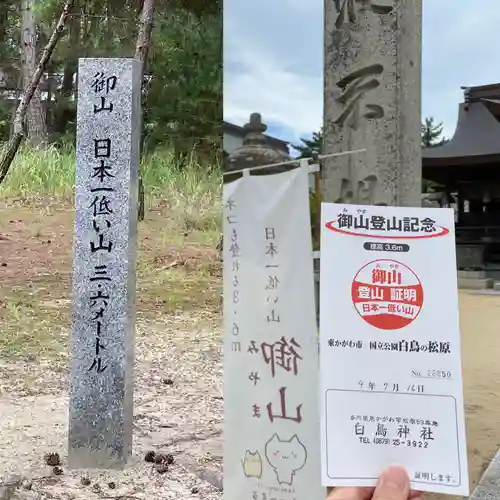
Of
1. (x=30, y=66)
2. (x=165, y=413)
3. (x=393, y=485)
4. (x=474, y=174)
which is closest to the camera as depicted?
(x=393, y=485)

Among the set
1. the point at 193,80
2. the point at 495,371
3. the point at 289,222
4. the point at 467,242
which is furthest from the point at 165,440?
the point at 467,242

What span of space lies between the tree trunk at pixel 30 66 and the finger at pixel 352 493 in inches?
269

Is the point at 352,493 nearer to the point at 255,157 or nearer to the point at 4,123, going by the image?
the point at 255,157

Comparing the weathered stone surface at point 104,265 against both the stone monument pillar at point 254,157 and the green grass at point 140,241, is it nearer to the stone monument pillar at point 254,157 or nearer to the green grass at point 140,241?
the stone monument pillar at point 254,157

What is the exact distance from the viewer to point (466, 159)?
6129mm

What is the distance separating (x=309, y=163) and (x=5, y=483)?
5.22 feet

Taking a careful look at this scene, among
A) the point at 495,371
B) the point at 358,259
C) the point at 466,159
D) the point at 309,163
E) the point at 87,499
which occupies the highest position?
the point at 466,159

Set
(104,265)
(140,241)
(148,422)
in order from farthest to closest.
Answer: (140,241)
(148,422)
(104,265)

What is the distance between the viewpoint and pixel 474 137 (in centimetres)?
627

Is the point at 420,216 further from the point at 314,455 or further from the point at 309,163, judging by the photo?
the point at 314,455

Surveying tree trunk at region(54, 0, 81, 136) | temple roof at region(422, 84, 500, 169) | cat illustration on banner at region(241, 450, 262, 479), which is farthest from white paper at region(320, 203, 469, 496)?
tree trunk at region(54, 0, 81, 136)

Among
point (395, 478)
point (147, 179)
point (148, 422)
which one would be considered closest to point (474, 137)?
point (147, 179)

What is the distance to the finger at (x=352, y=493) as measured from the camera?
38.5 inches

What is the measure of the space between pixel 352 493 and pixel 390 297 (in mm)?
301
